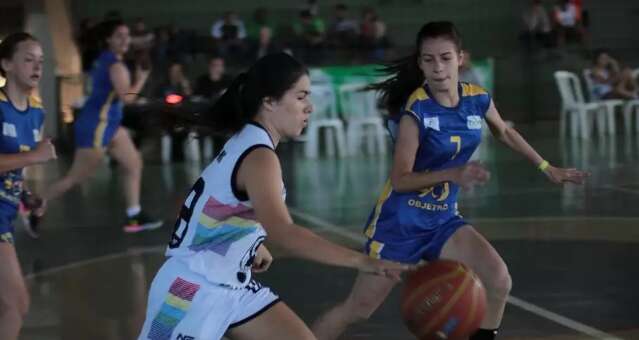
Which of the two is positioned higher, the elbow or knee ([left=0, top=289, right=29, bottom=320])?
the elbow

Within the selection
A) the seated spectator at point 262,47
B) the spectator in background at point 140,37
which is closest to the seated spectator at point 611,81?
the seated spectator at point 262,47

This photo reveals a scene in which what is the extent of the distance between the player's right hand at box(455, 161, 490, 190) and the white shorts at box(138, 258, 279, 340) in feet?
3.66

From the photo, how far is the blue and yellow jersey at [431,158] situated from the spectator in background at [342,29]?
15.4 metres

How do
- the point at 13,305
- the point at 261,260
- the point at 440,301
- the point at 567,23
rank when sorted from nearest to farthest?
1. the point at 440,301
2. the point at 261,260
3. the point at 13,305
4. the point at 567,23

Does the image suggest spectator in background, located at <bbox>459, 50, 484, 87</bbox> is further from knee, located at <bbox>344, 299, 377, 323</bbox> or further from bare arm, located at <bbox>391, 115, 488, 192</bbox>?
knee, located at <bbox>344, 299, 377, 323</bbox>

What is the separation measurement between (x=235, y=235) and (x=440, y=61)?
1881mm

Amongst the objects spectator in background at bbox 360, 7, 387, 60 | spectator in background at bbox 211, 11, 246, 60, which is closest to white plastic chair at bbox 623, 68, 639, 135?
spectator in background at bbox 360, 7, 387, 60

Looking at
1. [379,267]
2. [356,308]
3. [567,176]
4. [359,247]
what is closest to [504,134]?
[567,176]

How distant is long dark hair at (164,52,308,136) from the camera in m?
4.41

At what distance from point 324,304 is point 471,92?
2374 millimetres

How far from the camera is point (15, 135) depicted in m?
6.07

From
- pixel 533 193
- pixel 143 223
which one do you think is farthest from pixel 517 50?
pixel 143 223

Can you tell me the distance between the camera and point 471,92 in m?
6.02

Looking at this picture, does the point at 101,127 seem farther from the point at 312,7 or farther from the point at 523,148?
the point at 312,7
